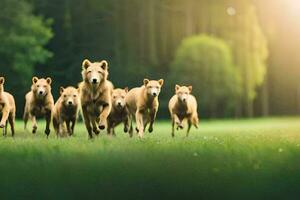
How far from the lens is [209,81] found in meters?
35.5

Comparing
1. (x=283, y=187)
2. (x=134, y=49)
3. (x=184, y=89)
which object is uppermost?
(x=134, y=49)

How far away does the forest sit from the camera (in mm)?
35906

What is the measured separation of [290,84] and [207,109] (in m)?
7.12

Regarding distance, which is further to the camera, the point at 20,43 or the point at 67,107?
the point at 20,43

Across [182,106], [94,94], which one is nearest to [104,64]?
[94,94]

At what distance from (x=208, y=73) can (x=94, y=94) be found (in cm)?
1954

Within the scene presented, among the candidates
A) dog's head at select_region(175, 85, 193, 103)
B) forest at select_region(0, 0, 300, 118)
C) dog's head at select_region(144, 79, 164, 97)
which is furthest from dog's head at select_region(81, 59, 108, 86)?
forest at select_region(0, 0, 300, 118)

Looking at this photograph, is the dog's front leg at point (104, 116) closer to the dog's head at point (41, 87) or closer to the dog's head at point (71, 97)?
the dog's head at point (71, 97)

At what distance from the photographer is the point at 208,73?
35.2 m

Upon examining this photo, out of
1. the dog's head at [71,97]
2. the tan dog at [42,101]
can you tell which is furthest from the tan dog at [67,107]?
the tan dog at [42,101]

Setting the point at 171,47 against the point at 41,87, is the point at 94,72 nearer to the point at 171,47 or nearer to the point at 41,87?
the point at 41,87

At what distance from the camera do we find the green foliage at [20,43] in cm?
3616

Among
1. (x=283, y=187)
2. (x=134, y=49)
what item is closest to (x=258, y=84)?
(x=134, y=49)

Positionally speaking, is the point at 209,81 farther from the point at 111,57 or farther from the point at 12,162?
the point at 12,162
